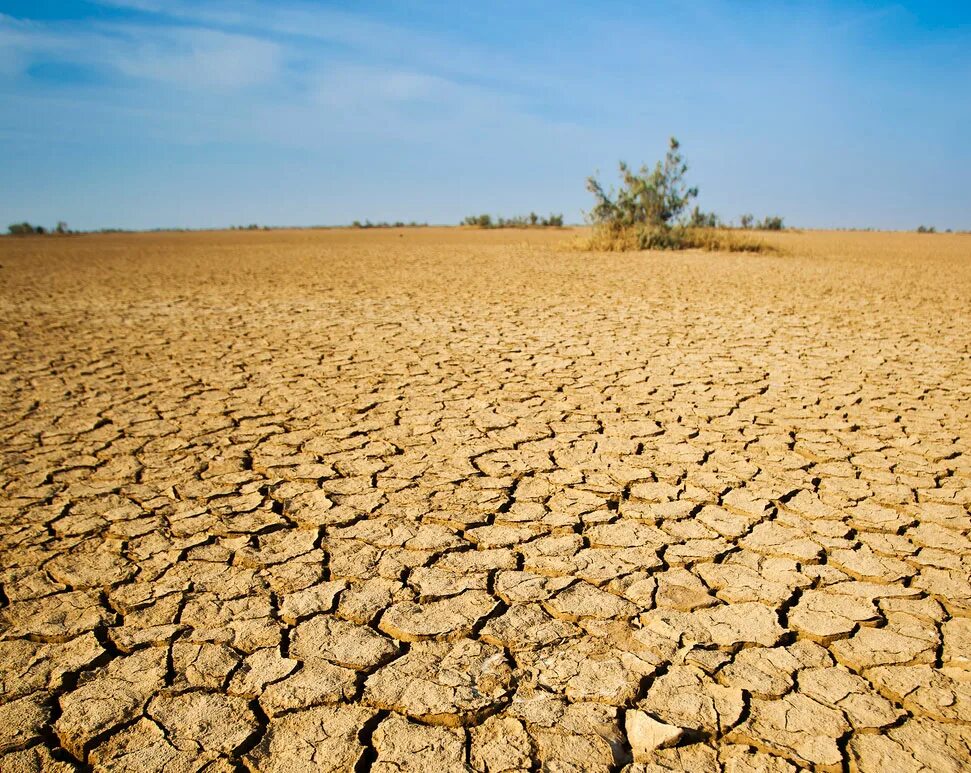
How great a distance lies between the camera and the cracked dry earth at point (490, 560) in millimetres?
1414

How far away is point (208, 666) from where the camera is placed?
1.62 m

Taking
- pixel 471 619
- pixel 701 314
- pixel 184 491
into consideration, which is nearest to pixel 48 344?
pixel 184 491

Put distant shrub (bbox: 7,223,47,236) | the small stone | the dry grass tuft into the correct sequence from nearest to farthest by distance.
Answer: the small stone < the dry grass tuft < distant shrub (bbox: 7,223,47,236)

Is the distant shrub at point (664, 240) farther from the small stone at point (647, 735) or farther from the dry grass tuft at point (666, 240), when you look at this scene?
the small stone at point (647, 735)

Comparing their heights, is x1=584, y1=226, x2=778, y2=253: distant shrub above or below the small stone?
above

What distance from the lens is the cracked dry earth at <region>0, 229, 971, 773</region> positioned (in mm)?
1414

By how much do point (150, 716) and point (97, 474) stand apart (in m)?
1.62

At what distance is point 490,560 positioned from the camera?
2074mm

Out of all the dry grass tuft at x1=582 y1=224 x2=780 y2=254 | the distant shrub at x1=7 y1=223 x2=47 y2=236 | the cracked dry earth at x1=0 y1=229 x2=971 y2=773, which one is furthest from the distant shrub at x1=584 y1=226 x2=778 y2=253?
the distant shrub at x1=7 y1=223 x2=47 y2=236

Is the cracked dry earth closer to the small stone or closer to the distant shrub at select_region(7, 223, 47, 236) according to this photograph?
the small stone

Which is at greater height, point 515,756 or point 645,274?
point 645,274

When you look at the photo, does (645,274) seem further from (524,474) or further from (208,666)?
(208,666)

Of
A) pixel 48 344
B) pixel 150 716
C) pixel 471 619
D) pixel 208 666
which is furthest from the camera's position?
pixel 48 344

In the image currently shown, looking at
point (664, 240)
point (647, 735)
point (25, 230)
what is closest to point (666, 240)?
point (664, 240)
